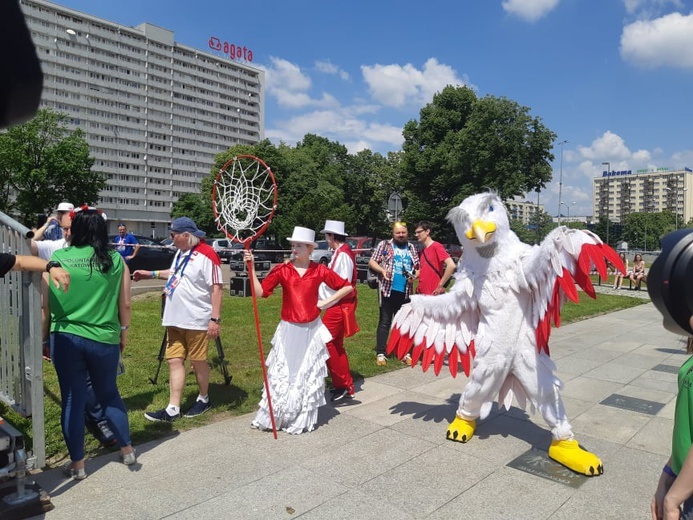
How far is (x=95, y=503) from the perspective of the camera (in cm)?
335

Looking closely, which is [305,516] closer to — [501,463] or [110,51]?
[501,463]

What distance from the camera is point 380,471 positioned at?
3.88m

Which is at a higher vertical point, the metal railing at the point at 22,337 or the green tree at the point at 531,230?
the green tree at the point at 531,230

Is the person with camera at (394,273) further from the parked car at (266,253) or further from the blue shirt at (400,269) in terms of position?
the parked car at (266,253)

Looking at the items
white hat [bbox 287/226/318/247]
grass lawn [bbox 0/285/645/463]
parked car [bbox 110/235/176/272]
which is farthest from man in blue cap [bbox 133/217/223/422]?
parked car [bbox 110/235/176/272]

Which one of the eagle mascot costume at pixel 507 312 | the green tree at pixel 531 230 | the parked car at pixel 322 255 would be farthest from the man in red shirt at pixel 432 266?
the parked car at pixel 322 255

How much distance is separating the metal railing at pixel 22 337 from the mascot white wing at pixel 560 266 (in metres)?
3.53

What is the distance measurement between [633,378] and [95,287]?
21.5ft

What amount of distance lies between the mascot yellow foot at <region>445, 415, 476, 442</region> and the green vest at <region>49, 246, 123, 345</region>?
9.25ft

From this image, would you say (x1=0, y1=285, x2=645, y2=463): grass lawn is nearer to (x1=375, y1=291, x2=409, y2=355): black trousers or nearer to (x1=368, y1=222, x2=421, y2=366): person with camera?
(x1=375, y1=291, x2=409, y2=355): black trousers

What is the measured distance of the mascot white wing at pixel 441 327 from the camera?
15.0 ft

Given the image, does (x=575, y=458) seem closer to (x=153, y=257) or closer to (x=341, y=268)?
(x=341, y=268)

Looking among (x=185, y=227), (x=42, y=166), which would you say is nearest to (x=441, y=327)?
(x=185, y=227)

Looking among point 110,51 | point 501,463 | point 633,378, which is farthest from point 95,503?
point 110,51
